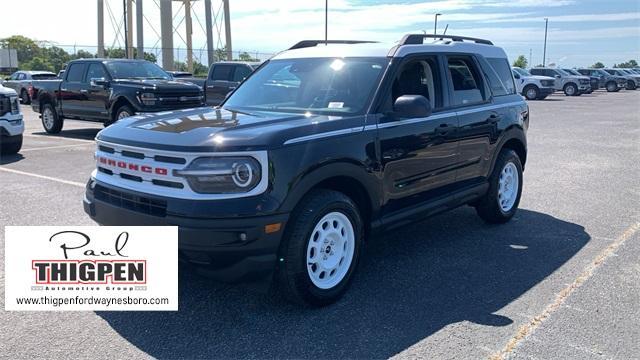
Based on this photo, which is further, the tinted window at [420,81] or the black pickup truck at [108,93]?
the black pickup truck at [108,93]

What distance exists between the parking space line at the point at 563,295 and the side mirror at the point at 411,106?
1702 millimetres

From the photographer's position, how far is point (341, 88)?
16.0ft

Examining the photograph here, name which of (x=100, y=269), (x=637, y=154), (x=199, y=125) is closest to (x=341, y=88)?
(x=199, y=125)

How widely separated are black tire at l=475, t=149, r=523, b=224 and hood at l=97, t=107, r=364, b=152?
2320 mm

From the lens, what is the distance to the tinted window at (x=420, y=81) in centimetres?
498

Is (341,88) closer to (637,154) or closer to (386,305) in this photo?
(386,305)

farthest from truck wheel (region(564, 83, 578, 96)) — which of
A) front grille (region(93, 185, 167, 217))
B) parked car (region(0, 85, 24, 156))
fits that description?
front grille (region(93, 185, 167, 217))

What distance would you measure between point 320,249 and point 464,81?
264 cm

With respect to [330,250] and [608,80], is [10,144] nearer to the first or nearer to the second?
[330,250]

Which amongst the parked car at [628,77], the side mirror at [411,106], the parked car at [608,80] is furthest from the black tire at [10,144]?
the parked car at [628,77]

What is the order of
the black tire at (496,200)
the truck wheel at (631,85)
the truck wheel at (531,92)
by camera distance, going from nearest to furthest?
the black tire at (496,200), the truck wheel at (531,92), the truck wheel at (631,85)

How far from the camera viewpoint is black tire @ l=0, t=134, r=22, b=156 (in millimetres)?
10602

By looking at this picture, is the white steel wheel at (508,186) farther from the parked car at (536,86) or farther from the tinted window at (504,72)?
the parked car at (536,86)

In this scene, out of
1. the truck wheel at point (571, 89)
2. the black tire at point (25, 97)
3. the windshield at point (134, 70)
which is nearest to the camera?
the windshield at point (134, 70)
